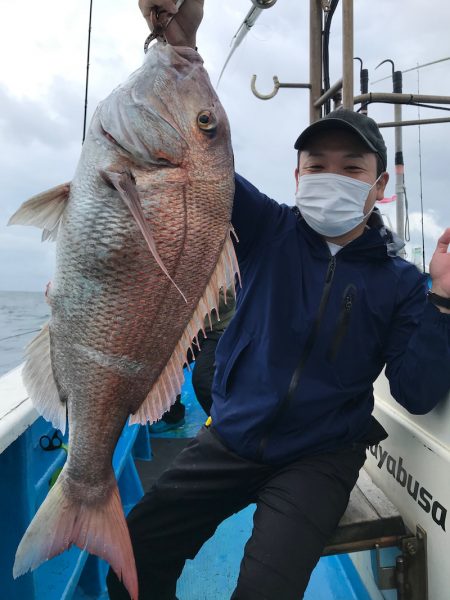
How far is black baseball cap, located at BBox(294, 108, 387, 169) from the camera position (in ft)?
7.29

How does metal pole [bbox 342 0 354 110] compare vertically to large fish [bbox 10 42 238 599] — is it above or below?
above

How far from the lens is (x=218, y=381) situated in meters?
2.38

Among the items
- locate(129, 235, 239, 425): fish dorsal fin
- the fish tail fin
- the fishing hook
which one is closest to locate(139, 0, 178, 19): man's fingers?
the fishing hook

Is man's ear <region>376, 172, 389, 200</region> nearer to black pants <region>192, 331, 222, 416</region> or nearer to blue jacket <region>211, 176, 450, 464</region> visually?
blue jacket <region>211, 176, 450, 464</region>

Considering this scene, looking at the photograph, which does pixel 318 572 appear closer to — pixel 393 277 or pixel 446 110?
pixel 393 277

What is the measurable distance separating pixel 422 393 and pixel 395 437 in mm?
577

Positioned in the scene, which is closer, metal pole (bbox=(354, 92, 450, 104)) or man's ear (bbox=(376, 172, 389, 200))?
man's ear (bbox=(376, 172, 389, 200))

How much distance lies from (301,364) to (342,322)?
28 centimetres

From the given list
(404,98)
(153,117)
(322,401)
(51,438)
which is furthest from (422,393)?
(404,98)

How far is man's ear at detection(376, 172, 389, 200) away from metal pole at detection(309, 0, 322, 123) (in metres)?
2.40

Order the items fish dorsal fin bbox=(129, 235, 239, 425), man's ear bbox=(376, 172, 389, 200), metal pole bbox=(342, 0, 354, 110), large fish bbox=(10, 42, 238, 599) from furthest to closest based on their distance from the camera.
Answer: metal pole bbox=(342, 0, 354, 110), man's ear bbox=(376, 172, 389, 200), fish dorsal fin bbox=(129, 235, 239, 425), large fish bbox=(10, 42, 238, 599)

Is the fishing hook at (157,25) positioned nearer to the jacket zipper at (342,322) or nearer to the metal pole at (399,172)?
the jacket zipper at (342,322)

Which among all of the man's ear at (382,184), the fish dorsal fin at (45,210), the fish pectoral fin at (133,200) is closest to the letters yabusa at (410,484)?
the man's ear at (382,184)

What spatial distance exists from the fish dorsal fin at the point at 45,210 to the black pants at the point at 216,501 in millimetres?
1313
